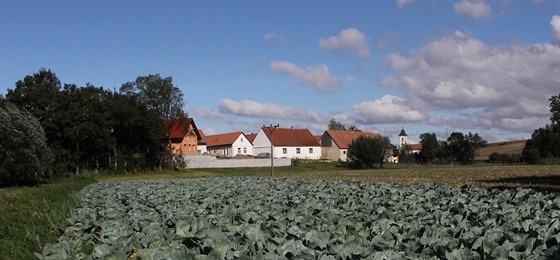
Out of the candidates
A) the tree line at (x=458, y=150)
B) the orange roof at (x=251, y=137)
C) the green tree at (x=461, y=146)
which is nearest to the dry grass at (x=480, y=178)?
the tree line at (x=458, y=150)

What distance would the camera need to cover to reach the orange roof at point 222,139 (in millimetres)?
116512

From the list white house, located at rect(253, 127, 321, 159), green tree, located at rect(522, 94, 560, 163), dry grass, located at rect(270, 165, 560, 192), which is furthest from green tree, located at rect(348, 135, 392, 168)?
dry grass, located at rect(270, 165, 560, 192)

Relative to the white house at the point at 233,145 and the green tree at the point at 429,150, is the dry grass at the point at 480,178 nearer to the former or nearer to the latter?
the green tree at the point at 429,150

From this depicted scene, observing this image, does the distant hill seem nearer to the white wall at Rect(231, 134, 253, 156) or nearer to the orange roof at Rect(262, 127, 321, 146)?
the orange roof at Rect(262, 127, 321, 146)

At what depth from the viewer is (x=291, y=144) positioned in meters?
108

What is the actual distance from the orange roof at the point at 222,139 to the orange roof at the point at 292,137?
820 centimetres

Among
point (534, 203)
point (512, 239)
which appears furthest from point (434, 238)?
point (534, 203)

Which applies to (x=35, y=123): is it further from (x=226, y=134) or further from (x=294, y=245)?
(x=226, y=134)

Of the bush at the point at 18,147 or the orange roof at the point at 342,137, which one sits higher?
the orange roof at the point at 342,137

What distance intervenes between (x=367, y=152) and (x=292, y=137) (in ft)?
114

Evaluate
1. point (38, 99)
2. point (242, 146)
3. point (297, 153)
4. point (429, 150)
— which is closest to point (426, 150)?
point (429, 150)

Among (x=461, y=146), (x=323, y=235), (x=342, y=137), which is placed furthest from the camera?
(x=342, y=137)

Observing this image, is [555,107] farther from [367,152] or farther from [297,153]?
[297,153]

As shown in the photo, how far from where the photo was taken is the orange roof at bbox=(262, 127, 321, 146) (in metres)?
108
